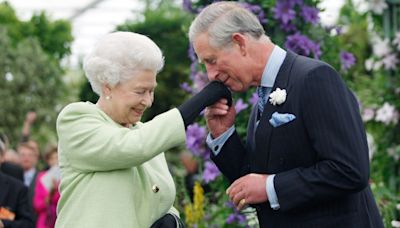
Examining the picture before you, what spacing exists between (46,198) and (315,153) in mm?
5331

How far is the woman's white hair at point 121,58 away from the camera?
2.89m

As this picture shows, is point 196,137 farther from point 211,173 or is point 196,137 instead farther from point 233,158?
point 233,158

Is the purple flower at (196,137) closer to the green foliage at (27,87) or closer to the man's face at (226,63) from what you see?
the man's face at (226,63)

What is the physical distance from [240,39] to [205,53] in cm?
14

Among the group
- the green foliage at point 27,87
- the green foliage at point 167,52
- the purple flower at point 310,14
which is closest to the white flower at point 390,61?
the purple flower at point 310,14

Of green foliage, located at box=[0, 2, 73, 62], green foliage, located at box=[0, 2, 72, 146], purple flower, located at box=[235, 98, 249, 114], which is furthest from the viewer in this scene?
green foliage, located at box=[0, 2, 73, 62]

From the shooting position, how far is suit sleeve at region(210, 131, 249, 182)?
322 centimetres

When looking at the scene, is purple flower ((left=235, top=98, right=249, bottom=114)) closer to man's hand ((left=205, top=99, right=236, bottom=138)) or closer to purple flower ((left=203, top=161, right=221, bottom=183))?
purple flower ((left=203, top=161, right=221, bottom=183))

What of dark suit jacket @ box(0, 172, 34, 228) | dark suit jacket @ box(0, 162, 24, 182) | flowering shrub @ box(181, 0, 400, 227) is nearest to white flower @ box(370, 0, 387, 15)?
flowering shrub @ box(181, 0, 400, 227)

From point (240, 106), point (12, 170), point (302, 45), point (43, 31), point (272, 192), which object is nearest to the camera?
point (272, 192)

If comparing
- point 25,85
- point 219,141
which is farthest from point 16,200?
point 25,85

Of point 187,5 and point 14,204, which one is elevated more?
point 187,5

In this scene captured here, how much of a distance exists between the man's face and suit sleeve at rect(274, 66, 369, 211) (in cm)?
28

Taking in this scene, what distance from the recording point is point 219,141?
3232 millimetres
